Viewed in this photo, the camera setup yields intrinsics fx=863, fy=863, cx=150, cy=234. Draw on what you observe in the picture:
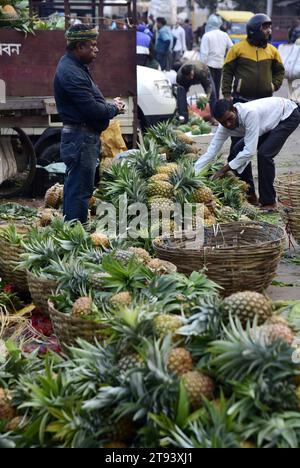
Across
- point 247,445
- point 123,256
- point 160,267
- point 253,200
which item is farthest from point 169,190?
point 247,445

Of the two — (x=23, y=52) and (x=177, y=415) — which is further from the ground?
(x=177, y=415)

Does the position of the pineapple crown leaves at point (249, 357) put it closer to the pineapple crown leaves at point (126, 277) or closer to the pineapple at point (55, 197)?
the pineapple crown leaves at point (126, 277)

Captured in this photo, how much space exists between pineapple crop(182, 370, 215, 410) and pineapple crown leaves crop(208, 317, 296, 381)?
0.21 feet

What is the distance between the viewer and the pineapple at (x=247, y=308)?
388cm

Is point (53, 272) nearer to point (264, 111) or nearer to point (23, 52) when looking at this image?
point (264, 111)

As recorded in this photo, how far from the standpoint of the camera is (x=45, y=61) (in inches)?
423

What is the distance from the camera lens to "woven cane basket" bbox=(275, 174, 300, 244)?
23.6 feet

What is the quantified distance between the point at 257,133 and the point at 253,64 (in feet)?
6.20

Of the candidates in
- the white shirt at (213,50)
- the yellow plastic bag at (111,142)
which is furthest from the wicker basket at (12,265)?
the white shirt at (213,50)

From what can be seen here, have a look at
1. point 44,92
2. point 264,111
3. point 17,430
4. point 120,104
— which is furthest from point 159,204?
point 44,92

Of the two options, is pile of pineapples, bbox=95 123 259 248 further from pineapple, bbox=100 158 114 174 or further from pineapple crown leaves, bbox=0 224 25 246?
pineapple crown leaves, bbox=0 224 25 246

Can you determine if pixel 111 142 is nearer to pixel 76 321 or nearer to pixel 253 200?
pixel 253 200

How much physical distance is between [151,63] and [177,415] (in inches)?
624

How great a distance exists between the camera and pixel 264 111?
9.10 meters
